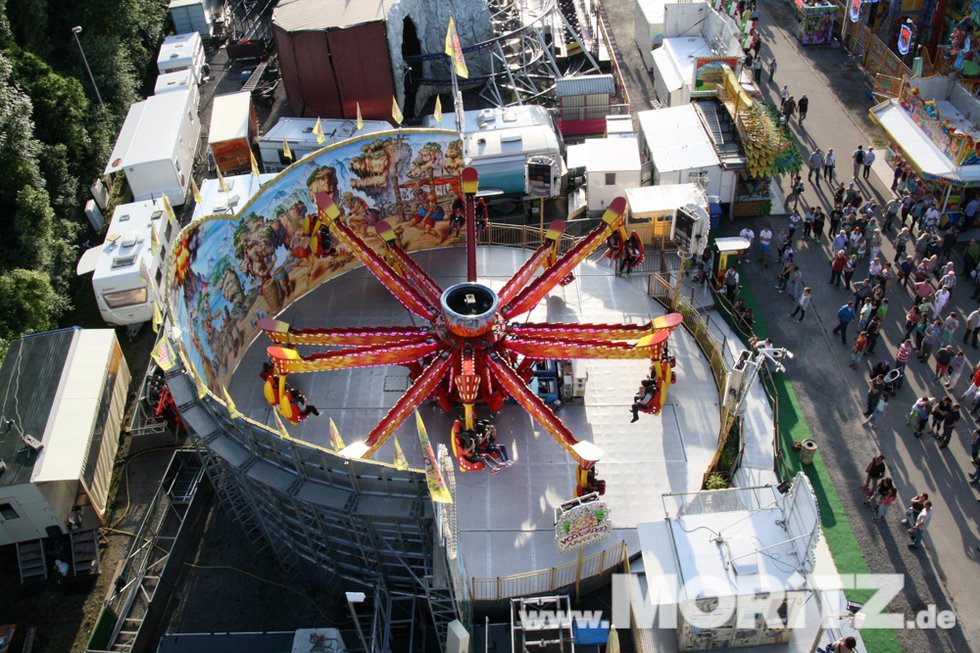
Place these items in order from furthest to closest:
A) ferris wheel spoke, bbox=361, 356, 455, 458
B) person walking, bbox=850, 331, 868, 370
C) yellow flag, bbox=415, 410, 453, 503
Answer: person walking, bbox=850, 331, 868, 370, ferris wheel spoke, bbox=361, 356, 455, 458, yellow flag, bbox=415, 410, 453, 503

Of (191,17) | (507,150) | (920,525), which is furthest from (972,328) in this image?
(191,17)

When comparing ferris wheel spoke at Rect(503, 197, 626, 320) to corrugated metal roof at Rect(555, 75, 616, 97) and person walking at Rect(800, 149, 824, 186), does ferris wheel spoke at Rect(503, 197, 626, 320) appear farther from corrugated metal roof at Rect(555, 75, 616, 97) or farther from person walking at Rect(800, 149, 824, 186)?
corrugated metal roof at Rect(555, 75, 616, 97)

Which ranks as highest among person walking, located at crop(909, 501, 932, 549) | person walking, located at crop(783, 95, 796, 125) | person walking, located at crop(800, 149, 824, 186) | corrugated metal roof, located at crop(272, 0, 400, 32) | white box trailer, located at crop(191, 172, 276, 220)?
corrugated metal roof, located at crop(272, 0, 400, 32)

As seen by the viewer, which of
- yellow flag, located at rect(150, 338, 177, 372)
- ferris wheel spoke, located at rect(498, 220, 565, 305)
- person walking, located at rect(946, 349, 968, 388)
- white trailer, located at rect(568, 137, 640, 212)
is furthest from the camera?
white trailer, located at rect(568, 137, 640, 212)

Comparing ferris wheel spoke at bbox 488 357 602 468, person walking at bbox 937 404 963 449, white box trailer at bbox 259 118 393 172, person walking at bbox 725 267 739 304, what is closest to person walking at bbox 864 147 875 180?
person walking at bbox 725 267 739 304

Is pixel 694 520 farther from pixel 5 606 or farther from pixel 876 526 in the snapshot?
pixel 5 606

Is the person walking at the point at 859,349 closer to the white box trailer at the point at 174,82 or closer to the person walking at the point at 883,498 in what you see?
the person walking at the point at 883,498

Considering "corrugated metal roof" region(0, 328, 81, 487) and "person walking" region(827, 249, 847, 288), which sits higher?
"corrugated metal roof" region(0, 328, 81, 487)
